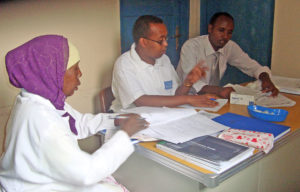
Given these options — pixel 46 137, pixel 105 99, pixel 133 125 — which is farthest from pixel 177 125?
pixel 105 99

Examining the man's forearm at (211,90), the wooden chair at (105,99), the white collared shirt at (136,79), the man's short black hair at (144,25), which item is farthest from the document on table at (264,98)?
the wooden chair at (105,99)

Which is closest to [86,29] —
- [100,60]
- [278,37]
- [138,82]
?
[100,60]

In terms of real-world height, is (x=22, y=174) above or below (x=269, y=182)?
above

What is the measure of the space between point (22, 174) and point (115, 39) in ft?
5.78

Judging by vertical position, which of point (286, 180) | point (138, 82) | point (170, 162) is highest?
point (138, 82)

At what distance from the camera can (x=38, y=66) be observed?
103 centimetres

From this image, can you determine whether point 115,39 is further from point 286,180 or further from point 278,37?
point 286,180

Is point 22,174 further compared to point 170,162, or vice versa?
point 170,162

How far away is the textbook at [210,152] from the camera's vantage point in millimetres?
1012

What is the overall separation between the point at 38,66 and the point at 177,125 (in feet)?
2.08

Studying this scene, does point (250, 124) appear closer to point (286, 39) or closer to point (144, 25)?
point (144, 25)

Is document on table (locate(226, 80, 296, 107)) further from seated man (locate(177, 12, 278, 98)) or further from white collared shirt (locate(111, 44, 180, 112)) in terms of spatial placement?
white collared shirt (locate(111, 44, 180, 112))

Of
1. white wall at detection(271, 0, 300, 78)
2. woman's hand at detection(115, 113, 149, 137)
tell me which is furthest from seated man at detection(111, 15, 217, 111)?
white wall at detection(271, 0, 300, 78)

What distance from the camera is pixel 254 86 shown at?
2.20 metres
